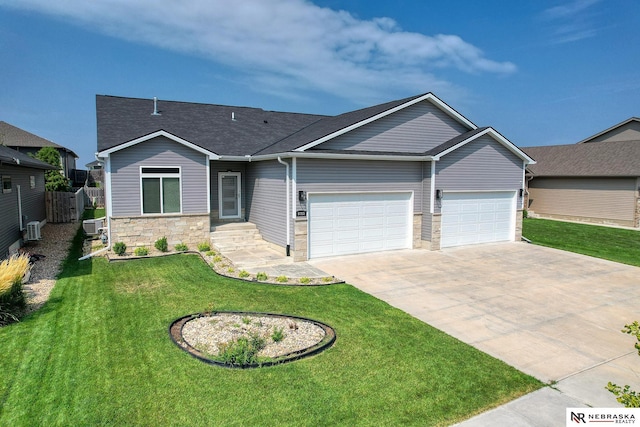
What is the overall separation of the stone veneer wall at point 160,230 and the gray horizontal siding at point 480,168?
8685 millimetres

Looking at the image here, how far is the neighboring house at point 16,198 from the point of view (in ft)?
39.3

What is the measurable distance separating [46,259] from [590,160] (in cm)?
3019

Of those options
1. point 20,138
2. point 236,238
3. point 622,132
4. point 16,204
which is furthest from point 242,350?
point 20,138

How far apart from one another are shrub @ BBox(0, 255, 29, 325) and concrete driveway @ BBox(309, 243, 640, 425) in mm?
7147

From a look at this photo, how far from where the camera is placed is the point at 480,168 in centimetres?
1554

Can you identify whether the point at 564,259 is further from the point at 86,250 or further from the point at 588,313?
the point at 86,250

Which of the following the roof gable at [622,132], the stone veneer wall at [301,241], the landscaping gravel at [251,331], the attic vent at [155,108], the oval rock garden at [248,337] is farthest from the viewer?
the roof gable at [622,132]

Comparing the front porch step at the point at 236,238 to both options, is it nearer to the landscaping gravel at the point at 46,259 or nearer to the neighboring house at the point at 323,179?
the neighboring house at the point at 323,179

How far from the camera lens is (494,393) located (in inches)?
204

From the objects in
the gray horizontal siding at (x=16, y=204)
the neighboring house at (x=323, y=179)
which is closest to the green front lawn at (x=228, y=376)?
the neighboring house at (x=323, y=179)

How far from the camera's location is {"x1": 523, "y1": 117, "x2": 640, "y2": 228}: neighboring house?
23094 mm

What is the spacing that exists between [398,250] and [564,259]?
560 centimetres

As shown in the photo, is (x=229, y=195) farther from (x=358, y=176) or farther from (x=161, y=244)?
(x=358, y=176)

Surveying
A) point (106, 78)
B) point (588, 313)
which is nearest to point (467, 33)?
point (588, 313)
